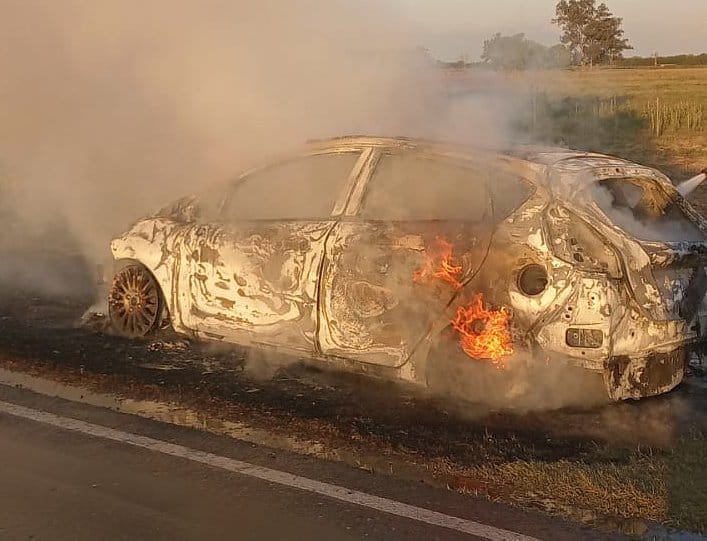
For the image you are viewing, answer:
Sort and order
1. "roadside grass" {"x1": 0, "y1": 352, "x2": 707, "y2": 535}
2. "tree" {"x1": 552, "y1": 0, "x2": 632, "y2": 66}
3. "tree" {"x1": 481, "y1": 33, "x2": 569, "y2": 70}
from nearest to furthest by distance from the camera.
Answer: "roadside grass" {"x1": 0, "y1": 352, "x2": 707, "y2": 535}
"tree" {"x1": 481, "y1": 33, "x2": 569, "y2": 70}
"tree" {"x1": 552, "y1": 0, "x2": 632, "y2": 66}

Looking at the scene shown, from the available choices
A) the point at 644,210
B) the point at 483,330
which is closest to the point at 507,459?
the point at 483,330

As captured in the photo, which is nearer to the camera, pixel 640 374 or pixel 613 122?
pixel 640 374

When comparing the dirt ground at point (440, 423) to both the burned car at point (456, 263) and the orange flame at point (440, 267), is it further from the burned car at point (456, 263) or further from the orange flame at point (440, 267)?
the orange flame at point (440, 267)

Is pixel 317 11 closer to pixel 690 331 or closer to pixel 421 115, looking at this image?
pixel 421 115

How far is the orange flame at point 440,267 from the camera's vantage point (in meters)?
4.75

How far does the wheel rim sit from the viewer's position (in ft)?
20.0

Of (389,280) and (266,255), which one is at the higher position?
(266,255)

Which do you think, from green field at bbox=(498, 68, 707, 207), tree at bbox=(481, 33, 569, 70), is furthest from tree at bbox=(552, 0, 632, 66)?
tree at bbox=(481, 33, 569, 70)

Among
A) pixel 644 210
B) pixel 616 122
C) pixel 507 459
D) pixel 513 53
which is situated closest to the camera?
pixel 507 459

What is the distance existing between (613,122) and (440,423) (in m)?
20.4

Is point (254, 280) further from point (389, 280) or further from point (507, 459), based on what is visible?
point (507, 459)

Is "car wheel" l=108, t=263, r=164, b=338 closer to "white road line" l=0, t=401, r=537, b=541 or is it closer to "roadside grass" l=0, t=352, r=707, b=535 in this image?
"roadside grass" l=0, t=352, r=707, b=535

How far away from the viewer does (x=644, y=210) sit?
4859 mm

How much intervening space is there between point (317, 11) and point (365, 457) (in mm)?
5504
